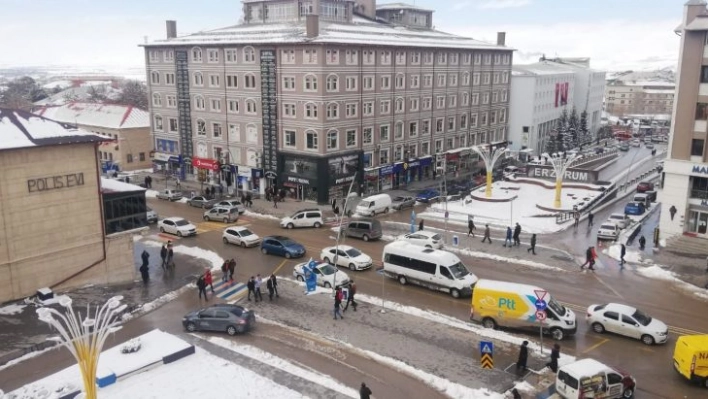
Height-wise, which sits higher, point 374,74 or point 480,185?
point 374,74

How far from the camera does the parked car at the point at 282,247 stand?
38938 millimetres

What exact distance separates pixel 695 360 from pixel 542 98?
7973 centimetres

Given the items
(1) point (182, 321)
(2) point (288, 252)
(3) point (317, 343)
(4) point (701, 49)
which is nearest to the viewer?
(3) point (317, 343)

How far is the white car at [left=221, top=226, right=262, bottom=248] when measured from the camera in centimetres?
4166

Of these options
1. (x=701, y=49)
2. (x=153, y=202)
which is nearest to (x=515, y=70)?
(x=701, y=49)

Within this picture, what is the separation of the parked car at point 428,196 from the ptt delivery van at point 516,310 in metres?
30.8

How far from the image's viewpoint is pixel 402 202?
55.8 m

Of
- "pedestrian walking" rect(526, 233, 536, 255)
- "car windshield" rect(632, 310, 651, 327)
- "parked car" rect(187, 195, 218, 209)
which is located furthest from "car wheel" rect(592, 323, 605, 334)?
"parked car" rect(187, 195, 218, 209)

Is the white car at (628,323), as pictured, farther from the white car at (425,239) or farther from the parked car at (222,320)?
the parked car at (222,320)

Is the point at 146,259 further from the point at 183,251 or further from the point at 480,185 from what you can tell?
the point at 480,185

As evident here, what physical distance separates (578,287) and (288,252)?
1783cm

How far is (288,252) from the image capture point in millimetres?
38938

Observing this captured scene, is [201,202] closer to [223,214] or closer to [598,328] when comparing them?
[223,214]

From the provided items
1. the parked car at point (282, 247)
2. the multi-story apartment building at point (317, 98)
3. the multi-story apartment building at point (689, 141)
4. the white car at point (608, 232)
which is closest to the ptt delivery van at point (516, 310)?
the parked car at point (282, 247)
